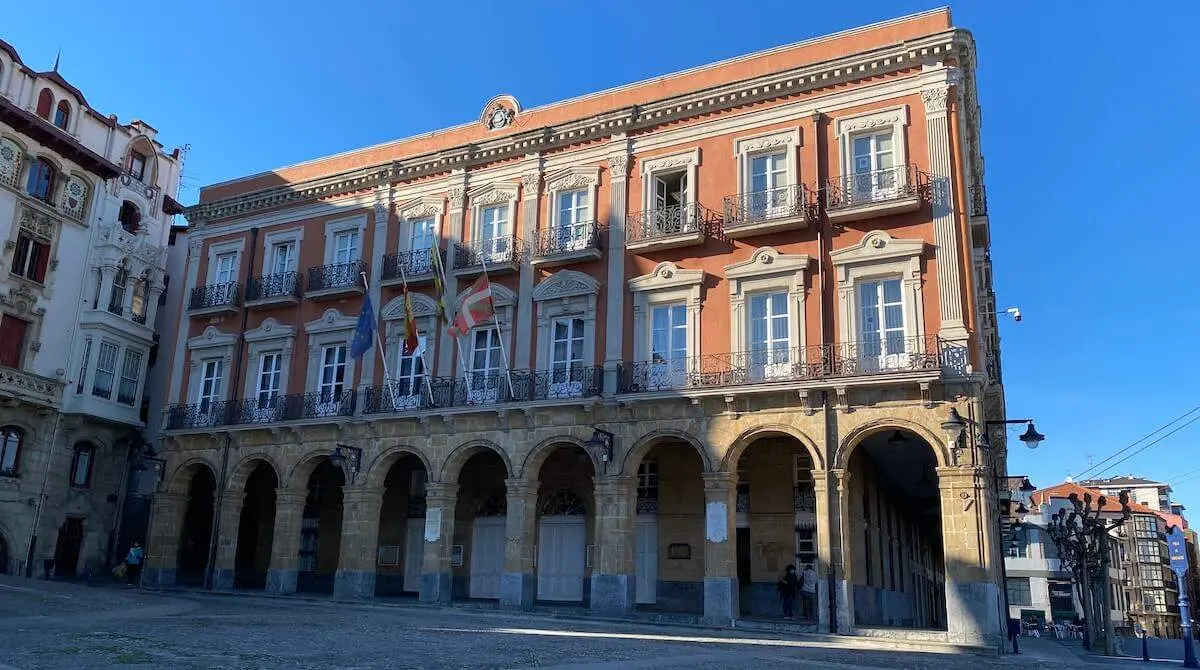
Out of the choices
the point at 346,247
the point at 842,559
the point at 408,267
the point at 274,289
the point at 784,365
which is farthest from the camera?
the point at 274,289

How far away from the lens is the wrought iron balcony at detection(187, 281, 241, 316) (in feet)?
95.9

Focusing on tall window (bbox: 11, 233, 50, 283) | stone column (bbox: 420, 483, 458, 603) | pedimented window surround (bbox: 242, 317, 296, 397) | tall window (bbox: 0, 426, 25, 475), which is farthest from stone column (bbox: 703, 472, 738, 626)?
tall window (bbox: 11, 233, 50, 283)

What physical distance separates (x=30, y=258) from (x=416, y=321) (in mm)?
13159

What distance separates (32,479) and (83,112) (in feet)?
40.3

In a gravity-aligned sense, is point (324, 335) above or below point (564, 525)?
above

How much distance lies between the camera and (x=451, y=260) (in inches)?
1026

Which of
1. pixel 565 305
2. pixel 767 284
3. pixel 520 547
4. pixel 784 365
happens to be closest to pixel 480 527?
pixel 520 547

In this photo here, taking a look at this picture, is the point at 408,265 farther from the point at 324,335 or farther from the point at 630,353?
the point at 630,353

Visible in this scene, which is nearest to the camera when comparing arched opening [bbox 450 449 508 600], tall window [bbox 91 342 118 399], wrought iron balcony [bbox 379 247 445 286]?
arched opening [bbox 450 449 508 600]

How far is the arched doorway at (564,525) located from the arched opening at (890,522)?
6.84m

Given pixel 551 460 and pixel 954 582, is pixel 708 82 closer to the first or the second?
pixel 551 460

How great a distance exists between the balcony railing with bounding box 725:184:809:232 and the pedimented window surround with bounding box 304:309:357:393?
446 inches

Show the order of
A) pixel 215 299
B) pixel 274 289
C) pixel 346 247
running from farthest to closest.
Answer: pixel 215 299 → pixel 274 289 → pixel 346 247

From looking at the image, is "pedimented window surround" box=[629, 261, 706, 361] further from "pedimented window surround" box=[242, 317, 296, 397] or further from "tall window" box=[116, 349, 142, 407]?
"tall window" box=[116, 349, 142, 407]
